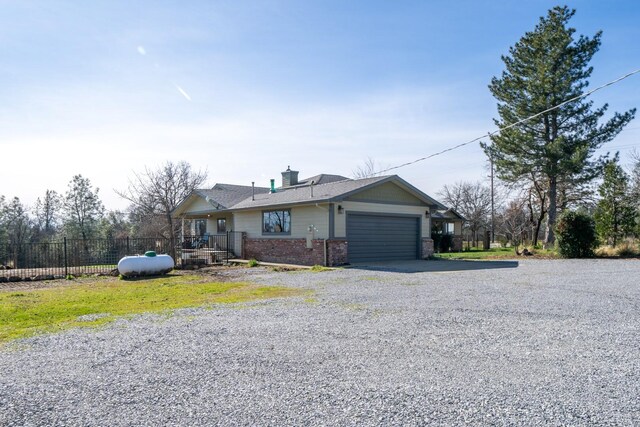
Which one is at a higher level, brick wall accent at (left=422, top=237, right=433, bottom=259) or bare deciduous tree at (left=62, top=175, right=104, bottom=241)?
bare deciduous tree at (left=62, top=175, right=104, bottom=241)

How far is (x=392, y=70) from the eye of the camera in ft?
50.4

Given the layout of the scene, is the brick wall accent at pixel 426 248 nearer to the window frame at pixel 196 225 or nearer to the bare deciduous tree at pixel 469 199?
the window frame at pixel 196 225

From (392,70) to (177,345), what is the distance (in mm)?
12720

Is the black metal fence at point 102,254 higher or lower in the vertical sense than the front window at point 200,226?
lower

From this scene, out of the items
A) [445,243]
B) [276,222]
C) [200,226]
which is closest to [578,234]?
[445,243]

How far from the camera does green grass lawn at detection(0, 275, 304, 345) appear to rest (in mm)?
6598

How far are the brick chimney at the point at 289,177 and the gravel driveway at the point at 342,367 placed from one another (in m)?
19.3

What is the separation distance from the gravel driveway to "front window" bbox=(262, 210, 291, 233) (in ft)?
34.6

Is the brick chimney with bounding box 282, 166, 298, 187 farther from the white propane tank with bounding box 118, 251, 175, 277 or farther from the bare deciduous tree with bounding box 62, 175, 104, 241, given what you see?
the bare deciduous tree with bounding box 62, 175, 104, 241

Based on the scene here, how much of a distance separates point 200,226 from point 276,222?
8.01 metres

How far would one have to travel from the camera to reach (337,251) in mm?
16062

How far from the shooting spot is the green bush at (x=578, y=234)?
17641 millimetres

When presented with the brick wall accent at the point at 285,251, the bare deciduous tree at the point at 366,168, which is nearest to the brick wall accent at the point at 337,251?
the brick wall accent at the point at 285,251

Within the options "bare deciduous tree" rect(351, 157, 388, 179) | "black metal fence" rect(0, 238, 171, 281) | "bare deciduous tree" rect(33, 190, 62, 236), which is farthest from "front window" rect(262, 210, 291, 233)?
"bare deciduous tree" rect(33, 190, 62, 236)
